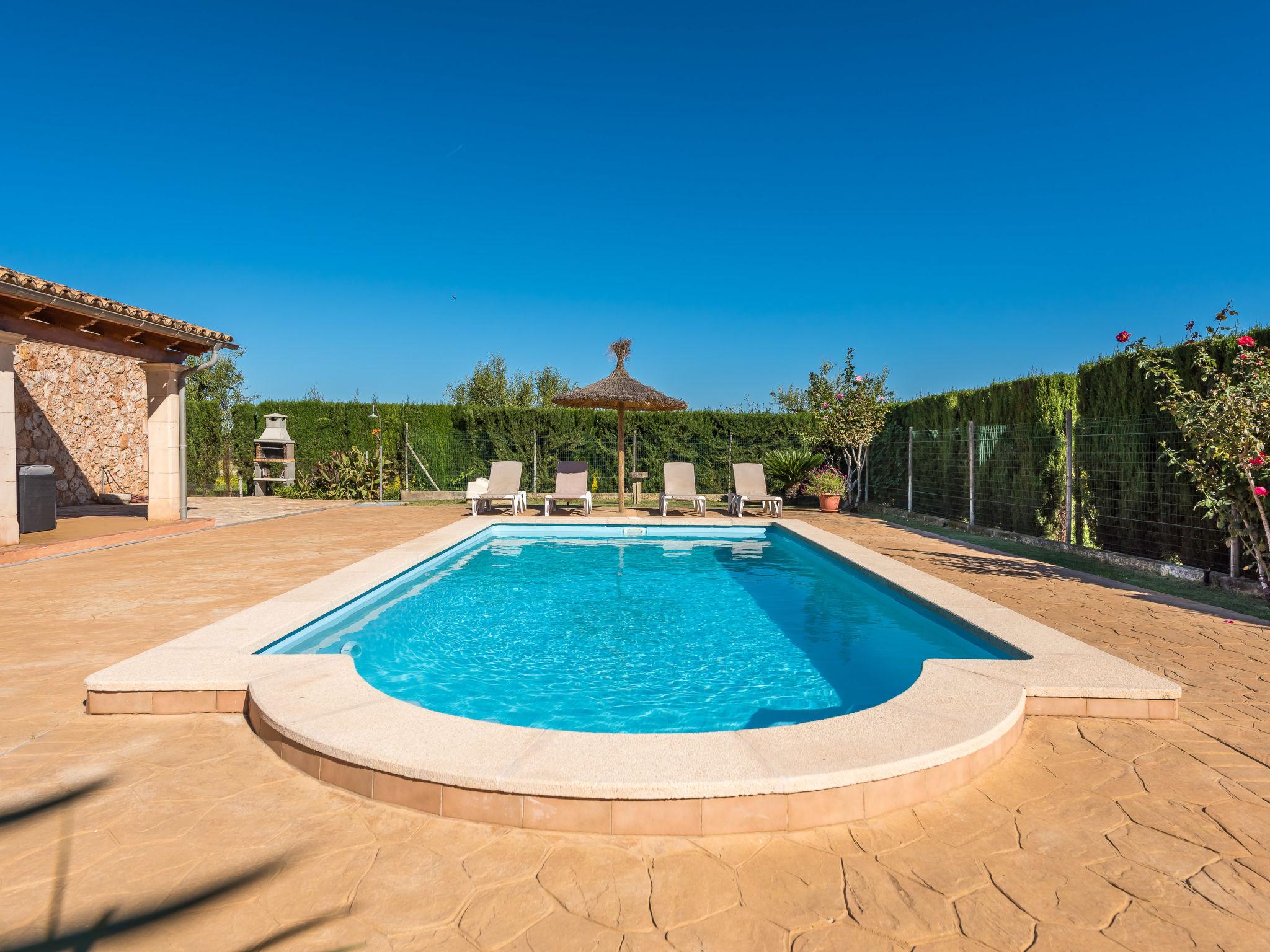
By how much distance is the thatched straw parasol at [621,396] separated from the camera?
12.1 metres

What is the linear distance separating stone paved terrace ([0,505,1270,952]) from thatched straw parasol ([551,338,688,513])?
30.6 feet

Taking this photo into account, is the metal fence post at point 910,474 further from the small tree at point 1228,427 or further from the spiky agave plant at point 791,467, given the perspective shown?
the small tree at point 1228,427

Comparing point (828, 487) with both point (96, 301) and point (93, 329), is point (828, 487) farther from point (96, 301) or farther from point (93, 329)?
point (93, 329)

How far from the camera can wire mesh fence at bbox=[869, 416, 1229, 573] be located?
7.13 metres

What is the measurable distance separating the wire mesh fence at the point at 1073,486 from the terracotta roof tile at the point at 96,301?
12859 mm

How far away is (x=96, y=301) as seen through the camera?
8352mm

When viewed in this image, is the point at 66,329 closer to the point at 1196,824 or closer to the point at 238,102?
the point at 238,102

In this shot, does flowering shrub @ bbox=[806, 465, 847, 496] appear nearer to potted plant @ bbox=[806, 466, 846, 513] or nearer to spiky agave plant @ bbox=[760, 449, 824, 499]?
potted plant @ bbox=[806, 466, 846, 513]

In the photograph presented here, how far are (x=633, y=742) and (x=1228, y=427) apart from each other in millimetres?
6434

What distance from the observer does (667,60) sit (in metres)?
16.2

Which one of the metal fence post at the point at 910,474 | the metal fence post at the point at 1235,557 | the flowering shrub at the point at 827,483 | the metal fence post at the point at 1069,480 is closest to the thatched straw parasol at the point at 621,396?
the flowering shrub at the point at 827,483

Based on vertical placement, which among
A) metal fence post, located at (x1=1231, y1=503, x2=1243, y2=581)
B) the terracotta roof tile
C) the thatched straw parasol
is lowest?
metal fence post, located at (x1=1231, y1=503, x2=1243, y2=581)

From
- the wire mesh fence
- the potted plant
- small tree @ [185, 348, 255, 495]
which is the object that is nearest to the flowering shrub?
the potted plant

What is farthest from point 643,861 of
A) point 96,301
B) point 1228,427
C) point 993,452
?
point 993,452
